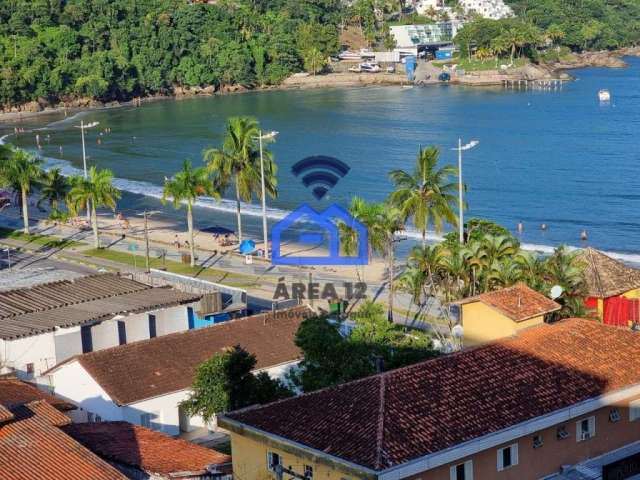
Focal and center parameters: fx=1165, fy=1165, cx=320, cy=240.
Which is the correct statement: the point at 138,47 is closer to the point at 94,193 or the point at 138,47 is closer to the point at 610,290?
the point at 94,193

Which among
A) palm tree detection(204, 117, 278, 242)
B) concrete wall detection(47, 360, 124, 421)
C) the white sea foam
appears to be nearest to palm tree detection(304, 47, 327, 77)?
the white sea foam

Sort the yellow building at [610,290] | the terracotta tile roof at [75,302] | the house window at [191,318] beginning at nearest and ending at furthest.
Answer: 1. the terracotta tile roof at [75,302]
2. the yellow building at [610,290]
3. the house window at [191,318]

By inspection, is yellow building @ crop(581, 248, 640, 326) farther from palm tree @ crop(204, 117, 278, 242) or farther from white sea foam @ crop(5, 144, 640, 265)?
palm tree @ crop(204, 117, 278, 242)

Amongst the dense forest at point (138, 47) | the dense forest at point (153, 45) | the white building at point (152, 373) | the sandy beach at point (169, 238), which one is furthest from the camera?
the dense forest at point (153, 45)

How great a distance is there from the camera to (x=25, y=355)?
123 ft

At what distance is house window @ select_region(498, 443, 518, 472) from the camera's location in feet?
72.9

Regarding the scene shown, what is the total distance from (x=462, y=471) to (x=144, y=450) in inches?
332

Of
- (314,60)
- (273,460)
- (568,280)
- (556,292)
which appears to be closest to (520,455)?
(273,460)

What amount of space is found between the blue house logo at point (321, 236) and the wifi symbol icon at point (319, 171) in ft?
28.6

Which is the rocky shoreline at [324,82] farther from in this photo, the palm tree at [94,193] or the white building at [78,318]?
the white building at [78,318]

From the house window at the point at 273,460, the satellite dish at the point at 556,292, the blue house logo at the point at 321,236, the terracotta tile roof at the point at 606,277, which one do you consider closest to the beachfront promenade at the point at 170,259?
the blue house logo at the point at 321,236

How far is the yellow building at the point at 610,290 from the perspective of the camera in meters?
39.5

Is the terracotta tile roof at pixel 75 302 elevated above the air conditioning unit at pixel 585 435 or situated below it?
below

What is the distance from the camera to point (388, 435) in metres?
20.8
